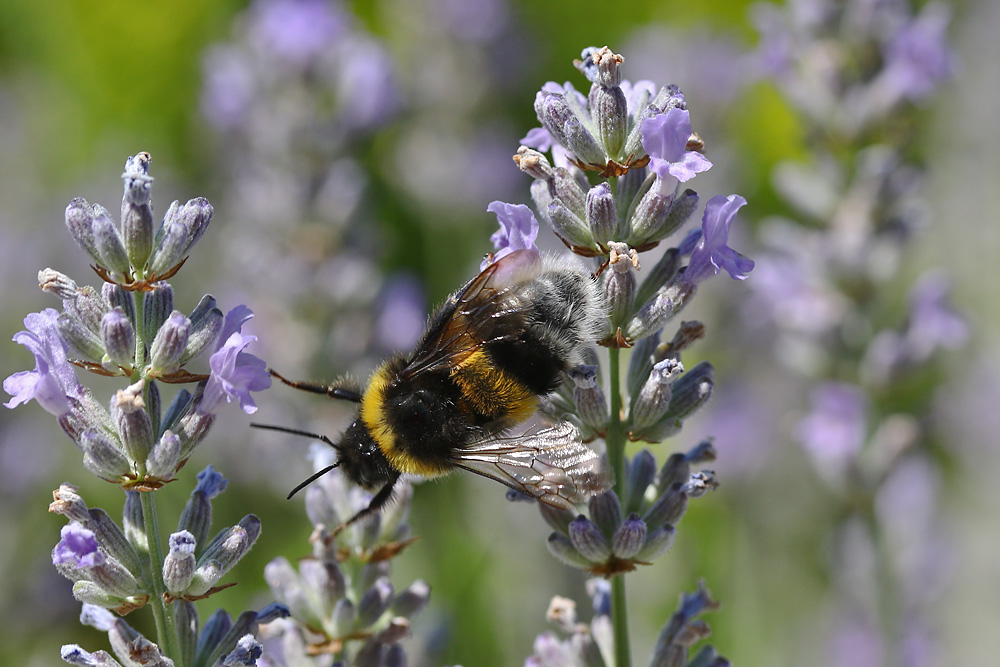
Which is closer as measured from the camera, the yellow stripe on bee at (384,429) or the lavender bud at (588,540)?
the lavender bud at (588,540)

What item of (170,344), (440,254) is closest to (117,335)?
(170,344)

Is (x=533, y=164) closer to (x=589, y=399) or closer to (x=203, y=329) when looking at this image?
(x=589, y=399)

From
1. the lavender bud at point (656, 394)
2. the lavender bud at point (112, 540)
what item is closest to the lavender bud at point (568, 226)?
the lavender bud at point (656, 394)

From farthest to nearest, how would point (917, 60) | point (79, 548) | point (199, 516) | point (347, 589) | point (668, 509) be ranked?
point (917, 60) < point (347, 589) < point (668, 509) < point (199, 516) < point (79, 548)

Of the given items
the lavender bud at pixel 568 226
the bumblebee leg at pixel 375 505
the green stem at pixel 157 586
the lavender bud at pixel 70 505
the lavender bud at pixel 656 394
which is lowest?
the green stem at pixel 157 586

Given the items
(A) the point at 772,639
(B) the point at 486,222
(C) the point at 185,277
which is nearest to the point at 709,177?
(B) the point at 486,222

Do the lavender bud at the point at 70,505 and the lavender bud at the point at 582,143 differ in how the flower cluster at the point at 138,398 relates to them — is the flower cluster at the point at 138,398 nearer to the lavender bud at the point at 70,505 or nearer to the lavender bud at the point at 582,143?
the lavender bud at the point at 70,505

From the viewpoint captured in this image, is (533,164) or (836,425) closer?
(533,164)

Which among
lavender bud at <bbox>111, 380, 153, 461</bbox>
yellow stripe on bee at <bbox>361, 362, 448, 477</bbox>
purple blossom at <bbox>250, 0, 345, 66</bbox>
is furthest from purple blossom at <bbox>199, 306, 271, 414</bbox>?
purple blossom at <bbox>250, 0, 345, 66</bbox>
